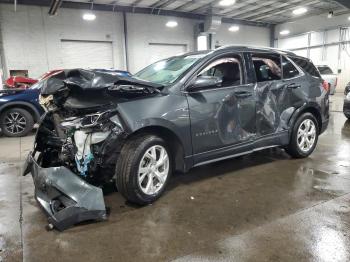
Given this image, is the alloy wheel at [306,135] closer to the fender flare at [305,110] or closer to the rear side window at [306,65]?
the fender flare at [305,110]

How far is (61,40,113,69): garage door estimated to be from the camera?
13.2m

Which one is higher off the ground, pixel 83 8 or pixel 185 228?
pixel 83 8

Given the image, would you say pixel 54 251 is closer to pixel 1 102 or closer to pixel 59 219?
pixel 59 219

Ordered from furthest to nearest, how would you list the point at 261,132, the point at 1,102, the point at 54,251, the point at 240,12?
the point at 240,12
the point at 1,102
the point at 261,132
the point at 54,251

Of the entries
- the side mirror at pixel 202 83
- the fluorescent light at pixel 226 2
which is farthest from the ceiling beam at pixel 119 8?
the side mirror at pixel 202 83

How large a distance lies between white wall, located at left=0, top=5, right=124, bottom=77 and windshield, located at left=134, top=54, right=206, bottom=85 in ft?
33.0

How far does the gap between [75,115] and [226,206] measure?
1741 mm

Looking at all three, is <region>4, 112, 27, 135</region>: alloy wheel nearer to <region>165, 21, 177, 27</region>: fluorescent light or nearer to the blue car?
the blue car

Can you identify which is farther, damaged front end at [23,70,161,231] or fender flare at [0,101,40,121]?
Answer: fender flare at [0,101,40,121]

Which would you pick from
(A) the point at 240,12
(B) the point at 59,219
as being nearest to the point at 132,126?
(B) the point at 59,219

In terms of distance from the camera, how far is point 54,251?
2322 mm

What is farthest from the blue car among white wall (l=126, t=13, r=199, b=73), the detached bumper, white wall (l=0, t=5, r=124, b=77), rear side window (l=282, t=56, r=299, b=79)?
white wall (l=126, t=13, r=199, b=73)

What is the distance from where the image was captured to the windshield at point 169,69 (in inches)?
134

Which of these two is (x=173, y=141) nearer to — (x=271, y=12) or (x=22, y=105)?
(x=22, y=105)
